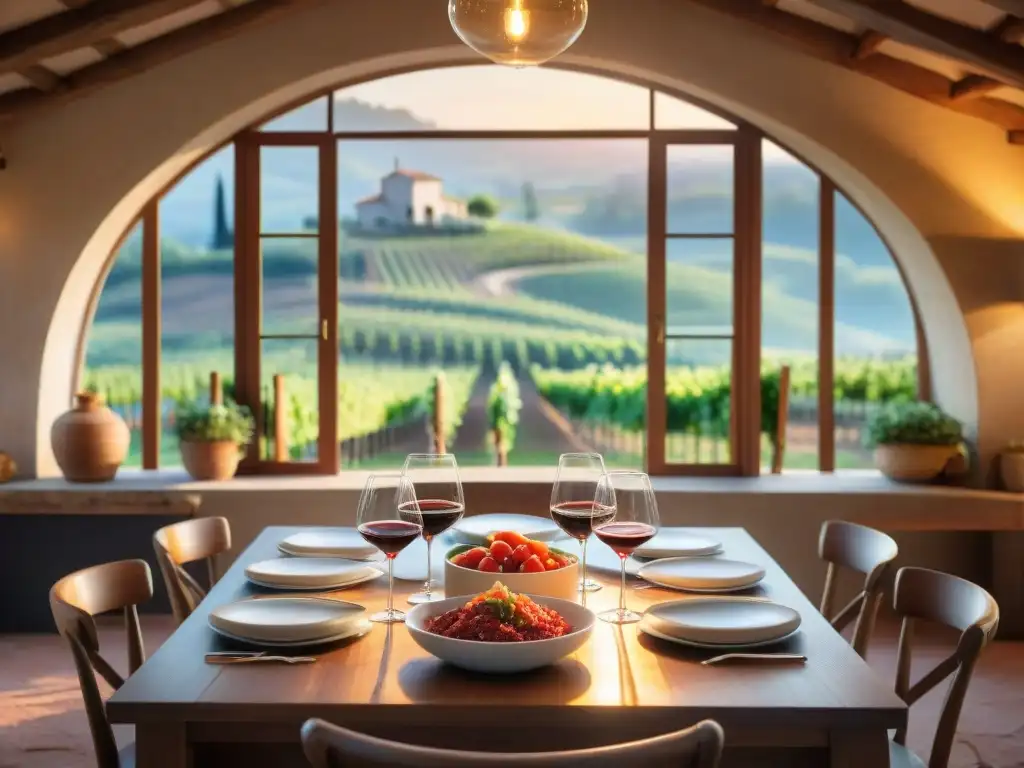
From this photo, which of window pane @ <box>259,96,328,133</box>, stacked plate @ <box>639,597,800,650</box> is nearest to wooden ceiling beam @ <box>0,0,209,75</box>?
window pane @ <box>259,96,328,133</box>

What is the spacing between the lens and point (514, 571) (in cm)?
204

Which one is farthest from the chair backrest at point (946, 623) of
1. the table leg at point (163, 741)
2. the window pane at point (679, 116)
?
the window pane at point (679, 116)

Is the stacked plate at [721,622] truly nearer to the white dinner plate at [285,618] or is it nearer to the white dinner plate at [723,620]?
the white dinner plate at [723,620]

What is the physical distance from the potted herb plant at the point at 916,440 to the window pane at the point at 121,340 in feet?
11.1

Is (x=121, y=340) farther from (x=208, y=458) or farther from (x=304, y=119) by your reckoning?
(x=304, y=119)

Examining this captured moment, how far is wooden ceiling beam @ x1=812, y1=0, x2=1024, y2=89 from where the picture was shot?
12.5 feet

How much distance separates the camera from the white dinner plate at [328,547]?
8.41ft

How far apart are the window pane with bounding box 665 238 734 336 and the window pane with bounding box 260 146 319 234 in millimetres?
1671

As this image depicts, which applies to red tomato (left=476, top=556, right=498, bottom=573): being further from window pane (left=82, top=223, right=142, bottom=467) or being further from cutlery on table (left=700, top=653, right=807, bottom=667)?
window pane (left=82, top=223, right=142, bottom=467)

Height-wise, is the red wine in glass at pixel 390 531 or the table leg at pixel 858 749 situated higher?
the red wine in glass at pixel 390 531

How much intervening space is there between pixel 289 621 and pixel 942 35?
3093 millimetres

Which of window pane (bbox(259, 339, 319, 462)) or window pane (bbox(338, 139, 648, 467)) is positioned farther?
window pane (bbox(338, 139, 648, 467))

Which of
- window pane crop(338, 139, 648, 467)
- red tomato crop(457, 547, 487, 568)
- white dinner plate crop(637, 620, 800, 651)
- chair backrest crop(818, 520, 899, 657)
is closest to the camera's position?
A: white dinner plate crop(637, 620, 800, 651)

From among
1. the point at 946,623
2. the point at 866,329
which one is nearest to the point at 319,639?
the point at 946,623
